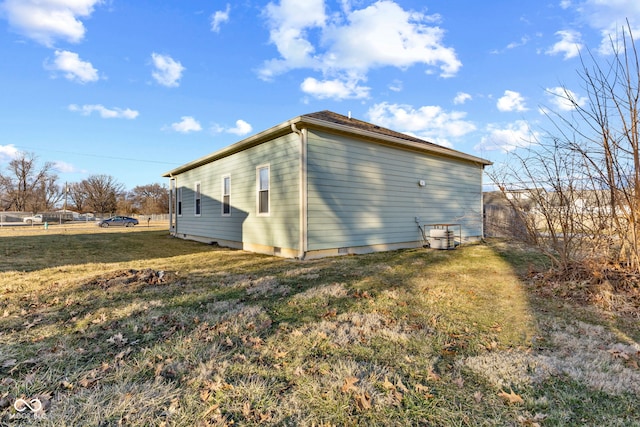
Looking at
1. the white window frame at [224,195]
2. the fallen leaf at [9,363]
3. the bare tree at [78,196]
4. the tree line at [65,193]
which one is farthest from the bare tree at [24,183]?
the fallen leaf at [9,363]

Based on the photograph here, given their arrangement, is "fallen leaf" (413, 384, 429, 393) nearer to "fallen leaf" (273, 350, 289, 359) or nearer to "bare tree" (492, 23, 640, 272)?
"fallen leaf" (273, 350, 289, 359)

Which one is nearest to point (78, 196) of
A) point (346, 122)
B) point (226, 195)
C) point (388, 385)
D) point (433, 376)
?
point (226, 195)

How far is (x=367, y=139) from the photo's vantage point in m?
8.23

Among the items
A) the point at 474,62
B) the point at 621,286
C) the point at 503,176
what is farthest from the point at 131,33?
the point at 621,286

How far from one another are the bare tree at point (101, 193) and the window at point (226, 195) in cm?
4925

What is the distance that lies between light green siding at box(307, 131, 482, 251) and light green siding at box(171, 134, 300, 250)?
1.83 feet

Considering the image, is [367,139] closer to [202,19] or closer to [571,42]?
[571,42]

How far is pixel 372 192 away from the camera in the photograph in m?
8.39

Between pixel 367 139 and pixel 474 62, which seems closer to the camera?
pixel 367 139

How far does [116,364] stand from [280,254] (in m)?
5.64

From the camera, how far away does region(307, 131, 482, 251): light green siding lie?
24.3ft

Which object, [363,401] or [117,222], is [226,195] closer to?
[363,401]

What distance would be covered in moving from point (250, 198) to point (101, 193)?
5274 cm

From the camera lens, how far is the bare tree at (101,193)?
4978cm
